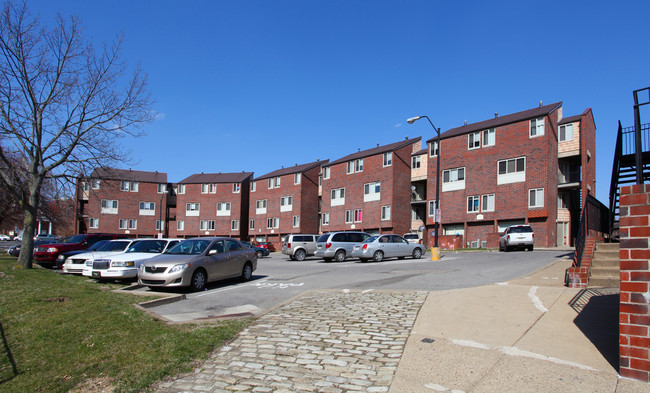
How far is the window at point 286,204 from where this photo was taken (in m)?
60.1

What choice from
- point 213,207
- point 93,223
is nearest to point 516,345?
point 213,207

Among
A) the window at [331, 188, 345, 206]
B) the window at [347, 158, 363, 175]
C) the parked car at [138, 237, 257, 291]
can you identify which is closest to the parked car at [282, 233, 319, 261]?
the parked car at [138, 237, 257, 291]

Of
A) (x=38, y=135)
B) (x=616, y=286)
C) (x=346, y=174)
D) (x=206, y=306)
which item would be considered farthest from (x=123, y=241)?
(x=346, y=174)

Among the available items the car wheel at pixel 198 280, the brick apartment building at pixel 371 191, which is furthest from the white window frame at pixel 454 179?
the car wheel at pixel 198 280

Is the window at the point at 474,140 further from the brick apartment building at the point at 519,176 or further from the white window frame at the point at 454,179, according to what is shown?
the white window frame at the point at 454,179

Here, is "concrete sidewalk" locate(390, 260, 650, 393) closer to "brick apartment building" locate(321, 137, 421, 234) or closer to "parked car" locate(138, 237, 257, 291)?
"parked car" locate(138, 237, 257, 291)

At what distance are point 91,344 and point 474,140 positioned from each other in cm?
3920

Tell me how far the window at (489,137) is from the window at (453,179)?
3261 millimetres

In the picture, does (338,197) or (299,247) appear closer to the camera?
(299,247)

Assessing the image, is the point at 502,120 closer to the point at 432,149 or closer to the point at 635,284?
the point at 432,149

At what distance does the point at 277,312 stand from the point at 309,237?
901 inches

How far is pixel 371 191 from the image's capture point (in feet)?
163

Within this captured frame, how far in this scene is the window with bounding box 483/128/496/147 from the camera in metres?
39.7

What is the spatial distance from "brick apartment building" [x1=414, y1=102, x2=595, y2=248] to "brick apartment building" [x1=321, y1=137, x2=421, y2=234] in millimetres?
5820
